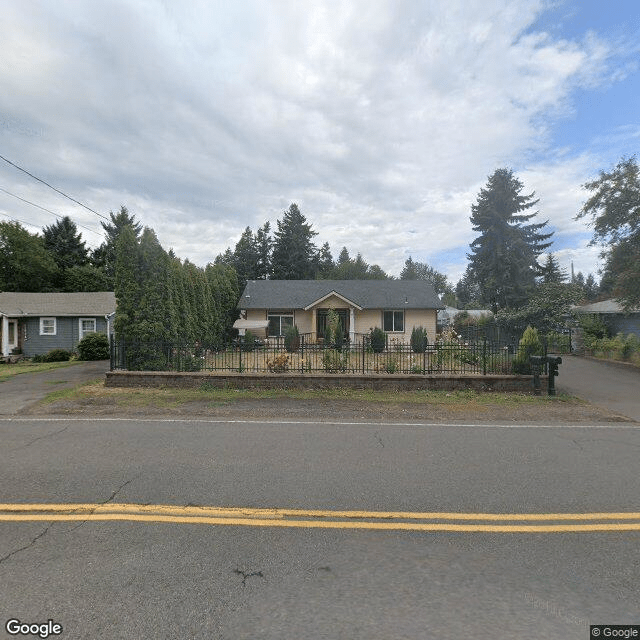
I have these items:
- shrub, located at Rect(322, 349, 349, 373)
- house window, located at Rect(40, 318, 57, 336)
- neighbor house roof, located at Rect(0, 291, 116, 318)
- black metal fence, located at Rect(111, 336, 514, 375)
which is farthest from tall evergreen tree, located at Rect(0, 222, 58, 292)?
shrub, located at Rect(322, 349, 349, 373)

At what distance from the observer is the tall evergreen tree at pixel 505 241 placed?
44.8 m

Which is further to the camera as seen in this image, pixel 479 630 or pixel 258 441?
pixel 258 441

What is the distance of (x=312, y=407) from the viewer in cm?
1007

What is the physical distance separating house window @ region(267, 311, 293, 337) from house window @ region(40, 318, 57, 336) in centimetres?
1321

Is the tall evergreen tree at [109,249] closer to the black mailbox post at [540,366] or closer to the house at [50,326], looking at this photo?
the house at [50,326]

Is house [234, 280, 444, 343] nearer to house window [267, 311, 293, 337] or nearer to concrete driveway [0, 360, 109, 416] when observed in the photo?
house window [267, 311, 293, 337]

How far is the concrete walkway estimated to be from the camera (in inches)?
430

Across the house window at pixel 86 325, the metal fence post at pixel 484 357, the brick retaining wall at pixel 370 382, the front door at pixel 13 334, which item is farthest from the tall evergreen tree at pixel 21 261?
the metal fence post at pixel 484 357

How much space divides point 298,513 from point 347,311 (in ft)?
84.3

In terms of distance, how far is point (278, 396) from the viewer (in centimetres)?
1128

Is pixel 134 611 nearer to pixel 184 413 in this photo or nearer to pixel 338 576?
pixel 338 576

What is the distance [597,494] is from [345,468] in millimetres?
2759

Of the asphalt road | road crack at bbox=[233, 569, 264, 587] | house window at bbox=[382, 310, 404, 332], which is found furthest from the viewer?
house window at bbox=[382, 310, 404, 332]

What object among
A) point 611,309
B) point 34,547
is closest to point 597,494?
point 34,547
